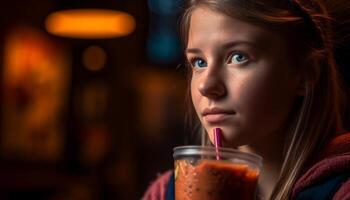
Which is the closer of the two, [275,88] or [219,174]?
[219,174]

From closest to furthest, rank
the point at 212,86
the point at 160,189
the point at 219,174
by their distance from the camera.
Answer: the point at 219,174, the point at 212,86, the point at 160,189

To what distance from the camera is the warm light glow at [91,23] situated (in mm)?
5824

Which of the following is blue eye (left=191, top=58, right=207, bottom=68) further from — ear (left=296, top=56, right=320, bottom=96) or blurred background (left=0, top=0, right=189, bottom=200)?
blurred background (left=0, top=0, right=189, bottom=200)

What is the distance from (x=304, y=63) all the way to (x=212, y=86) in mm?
239

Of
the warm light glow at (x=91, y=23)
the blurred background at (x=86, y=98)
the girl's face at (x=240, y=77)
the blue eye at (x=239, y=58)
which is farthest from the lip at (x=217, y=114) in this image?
the warm light glow at (x=91, y=23)

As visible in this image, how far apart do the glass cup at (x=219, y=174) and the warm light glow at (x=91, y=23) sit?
471 centimetres

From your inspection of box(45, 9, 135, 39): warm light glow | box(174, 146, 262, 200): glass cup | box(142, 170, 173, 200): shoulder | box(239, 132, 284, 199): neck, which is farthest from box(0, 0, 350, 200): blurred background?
box(174, 146, 262, 200): glass cup

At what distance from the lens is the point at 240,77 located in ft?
4.44

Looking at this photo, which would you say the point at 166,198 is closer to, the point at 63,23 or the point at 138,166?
the point at 63,23

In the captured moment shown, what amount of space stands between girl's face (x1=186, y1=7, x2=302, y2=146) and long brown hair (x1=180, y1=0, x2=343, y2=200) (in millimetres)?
26

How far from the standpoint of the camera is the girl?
1349 millimetres

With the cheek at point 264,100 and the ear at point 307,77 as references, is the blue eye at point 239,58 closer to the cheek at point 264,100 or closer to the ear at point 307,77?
the cheek at point 264,100

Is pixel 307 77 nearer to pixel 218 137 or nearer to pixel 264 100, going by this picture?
pixel 264 100

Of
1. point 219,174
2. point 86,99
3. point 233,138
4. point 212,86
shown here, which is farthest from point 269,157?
point 86,99
